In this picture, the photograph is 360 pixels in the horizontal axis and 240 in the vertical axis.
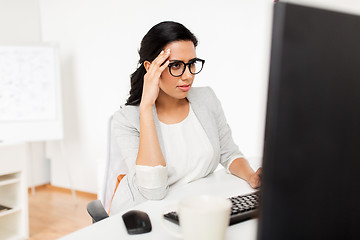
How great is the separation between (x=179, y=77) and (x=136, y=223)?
2.03 feet

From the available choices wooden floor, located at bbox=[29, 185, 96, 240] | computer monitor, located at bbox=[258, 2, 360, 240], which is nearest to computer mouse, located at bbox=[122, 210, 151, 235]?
computer monitor, located at bbox=[258, 2, 360, 240]

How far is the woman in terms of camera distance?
107 cm

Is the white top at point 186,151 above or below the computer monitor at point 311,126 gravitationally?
below

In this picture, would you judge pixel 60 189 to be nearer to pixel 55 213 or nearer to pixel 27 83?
pixel 55 213

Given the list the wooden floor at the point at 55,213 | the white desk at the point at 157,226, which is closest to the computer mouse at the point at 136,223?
the white desk at the point at 157,226

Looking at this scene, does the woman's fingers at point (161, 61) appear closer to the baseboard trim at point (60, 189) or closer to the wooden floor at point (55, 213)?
the wooden floor at point (55, 213)

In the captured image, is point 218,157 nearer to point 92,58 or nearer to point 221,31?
point 221,31

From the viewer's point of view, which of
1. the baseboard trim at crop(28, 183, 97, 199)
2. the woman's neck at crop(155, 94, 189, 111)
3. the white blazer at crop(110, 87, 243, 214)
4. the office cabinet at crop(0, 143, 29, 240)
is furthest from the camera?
the baseboard trim at crop(28, 183, 97, 199)

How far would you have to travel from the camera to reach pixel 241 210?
28.4 inches

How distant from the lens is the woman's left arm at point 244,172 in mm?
1037

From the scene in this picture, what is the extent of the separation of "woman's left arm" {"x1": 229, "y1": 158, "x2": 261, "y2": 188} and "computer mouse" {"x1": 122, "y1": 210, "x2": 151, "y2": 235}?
45cm

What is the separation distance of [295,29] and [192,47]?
0.96 m

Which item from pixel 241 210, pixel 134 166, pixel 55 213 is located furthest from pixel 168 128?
pixel 55 213

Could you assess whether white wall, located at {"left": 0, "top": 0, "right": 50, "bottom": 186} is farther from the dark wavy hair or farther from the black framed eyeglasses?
the black framed eyeglasses
